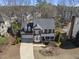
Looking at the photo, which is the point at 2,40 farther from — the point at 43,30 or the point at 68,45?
the point at 68,45

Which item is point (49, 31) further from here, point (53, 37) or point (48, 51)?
point (48, 51)

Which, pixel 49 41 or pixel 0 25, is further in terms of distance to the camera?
pixel 0 25

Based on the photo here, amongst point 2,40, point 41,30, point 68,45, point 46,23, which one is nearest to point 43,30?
point 41,30

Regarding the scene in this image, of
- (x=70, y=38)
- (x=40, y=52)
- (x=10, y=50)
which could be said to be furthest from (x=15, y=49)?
(x=70, y=38)

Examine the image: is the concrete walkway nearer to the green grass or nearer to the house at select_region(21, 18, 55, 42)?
the house at select_region(21, 18, 55, 42)

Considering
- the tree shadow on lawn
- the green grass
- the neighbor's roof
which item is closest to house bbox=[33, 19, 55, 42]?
the neighbor's roof
